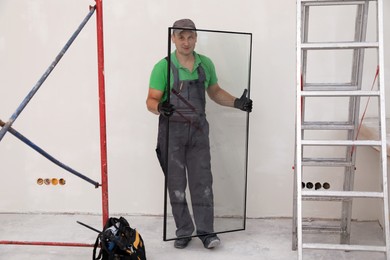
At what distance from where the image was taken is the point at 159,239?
12.5 ft

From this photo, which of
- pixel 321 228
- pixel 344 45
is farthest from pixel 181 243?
pixel 344 45

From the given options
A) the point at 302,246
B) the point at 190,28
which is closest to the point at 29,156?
the point at 190,28

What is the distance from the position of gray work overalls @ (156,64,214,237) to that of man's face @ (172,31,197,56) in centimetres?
12

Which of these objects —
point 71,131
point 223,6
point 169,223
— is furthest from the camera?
point 71,131

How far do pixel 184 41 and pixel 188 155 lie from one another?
725 mm

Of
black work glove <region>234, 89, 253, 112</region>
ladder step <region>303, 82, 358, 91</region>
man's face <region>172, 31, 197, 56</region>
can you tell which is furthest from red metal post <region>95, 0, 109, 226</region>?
ladder step <region>303, 82, 358, 91</region>

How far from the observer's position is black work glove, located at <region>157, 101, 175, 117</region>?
3.33 m

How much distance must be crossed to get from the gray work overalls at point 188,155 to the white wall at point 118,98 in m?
0.60

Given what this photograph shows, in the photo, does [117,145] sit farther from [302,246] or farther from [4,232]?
[302,246]

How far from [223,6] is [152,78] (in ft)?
2.75

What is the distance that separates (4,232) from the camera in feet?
12.9

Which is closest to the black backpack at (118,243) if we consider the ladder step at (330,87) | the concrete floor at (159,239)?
the concrete floor at (159,239)

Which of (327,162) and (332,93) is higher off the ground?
(332,93)

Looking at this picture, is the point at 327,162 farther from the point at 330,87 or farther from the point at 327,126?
the point at 330,87
